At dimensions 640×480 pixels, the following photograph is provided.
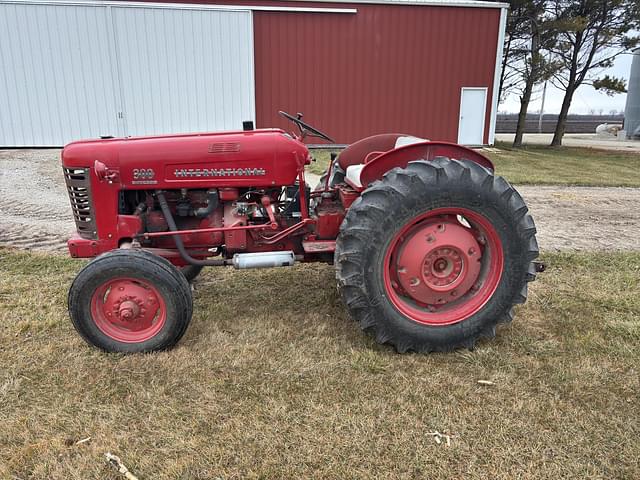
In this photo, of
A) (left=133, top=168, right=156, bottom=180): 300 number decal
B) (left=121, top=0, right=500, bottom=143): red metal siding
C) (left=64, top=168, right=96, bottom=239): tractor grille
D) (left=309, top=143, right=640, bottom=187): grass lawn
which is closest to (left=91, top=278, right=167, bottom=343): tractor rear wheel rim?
(left=64, top=168, right=96, bottom=239): tractor grille

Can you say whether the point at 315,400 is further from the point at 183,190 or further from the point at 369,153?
the point at 369,153

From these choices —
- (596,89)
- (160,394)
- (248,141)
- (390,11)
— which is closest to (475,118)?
(390,11)

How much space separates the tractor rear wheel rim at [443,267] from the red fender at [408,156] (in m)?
0.38

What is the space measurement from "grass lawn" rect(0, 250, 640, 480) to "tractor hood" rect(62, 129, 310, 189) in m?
0.96

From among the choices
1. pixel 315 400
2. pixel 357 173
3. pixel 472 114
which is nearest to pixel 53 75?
pixel 472 114

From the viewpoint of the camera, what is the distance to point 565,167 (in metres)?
11.7

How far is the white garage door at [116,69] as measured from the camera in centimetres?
1114

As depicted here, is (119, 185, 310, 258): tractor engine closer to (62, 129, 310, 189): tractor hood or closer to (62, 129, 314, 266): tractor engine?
(62, 129, 314, 266): tractor engine

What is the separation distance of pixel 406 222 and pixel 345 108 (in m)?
11.0

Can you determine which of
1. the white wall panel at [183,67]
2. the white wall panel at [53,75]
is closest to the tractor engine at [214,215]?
the white wall panel at [183,67]

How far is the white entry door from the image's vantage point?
13.6 m

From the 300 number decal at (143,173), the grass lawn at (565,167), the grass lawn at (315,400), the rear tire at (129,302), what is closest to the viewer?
the grass lawn at (315,400)

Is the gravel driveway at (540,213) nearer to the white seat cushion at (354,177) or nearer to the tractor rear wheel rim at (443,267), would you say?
the tractor rear wheel rim at (443,267)

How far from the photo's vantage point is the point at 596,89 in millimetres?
16859
